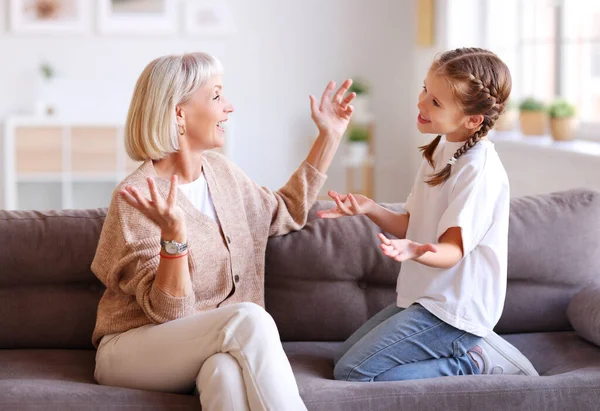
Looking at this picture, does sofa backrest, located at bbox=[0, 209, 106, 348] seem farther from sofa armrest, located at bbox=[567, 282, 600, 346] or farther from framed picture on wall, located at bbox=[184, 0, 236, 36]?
framed picture on wall, located at bbox=[184, 0, 236, 36]

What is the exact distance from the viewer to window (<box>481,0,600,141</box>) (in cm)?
469

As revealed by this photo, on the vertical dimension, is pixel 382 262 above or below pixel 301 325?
above

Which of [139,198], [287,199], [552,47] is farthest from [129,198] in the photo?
[552,47]

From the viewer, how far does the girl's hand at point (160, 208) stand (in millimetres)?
1968

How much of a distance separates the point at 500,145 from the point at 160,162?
3.30 m

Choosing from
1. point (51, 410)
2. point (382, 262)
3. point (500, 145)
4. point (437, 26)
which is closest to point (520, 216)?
point (382, 262)

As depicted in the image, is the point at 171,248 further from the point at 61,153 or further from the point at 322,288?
the point at 61,153

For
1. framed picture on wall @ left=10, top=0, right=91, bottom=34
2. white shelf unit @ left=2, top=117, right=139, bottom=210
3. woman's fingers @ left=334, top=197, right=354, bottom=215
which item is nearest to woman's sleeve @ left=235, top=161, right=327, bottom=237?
woman's fingers @ left=334, top=197, right=354, bottom=215

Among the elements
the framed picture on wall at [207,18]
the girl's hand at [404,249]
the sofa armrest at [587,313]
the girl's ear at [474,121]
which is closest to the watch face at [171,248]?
the girl's hand at [404,249]

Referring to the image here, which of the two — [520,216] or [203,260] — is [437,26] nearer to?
[520,216]

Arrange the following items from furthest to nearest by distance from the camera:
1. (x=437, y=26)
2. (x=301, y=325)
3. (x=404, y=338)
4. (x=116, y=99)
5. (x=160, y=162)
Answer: (x=116, y=99) < (x=437, y=26) < (x=301, y=325) < (x=160, y=162) < (x=404, y=338)

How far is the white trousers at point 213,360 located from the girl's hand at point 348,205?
1.33ft

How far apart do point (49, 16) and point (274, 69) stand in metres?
1.75

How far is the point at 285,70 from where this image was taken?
684cm
